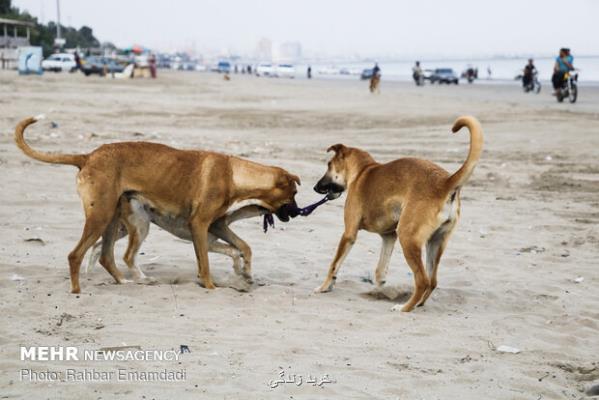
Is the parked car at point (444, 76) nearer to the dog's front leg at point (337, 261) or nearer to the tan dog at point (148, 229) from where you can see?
the tan dog at point (148, 229)

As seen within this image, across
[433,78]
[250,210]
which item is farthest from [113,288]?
[433,78]

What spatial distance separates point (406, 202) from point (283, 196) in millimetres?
1266

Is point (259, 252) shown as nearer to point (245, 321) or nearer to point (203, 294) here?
point (203, 294)

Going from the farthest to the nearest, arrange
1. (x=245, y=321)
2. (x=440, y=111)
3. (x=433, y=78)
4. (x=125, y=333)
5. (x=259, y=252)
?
(x=433, y=78) < (x=440, y=111) < (x=259, y=252) < (x=245, y=321) < (x=125, y=333)

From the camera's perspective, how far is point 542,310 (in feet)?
22.9

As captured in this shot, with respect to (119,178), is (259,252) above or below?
below

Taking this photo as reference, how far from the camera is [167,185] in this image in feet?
23.6

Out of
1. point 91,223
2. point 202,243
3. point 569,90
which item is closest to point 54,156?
point 91,223

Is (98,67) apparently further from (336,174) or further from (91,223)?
(91,223)

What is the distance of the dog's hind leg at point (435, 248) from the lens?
6.77 meters

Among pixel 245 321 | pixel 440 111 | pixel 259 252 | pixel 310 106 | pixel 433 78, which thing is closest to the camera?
pixel 245 321

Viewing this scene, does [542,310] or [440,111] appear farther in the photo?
[440,111]

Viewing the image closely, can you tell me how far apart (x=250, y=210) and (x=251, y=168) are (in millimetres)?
421

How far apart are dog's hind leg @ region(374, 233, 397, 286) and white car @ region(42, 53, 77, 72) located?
70.9 meters
